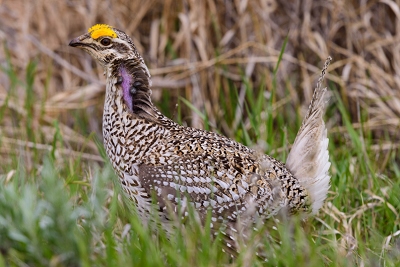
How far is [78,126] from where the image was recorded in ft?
22.9

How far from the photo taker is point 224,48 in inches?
270

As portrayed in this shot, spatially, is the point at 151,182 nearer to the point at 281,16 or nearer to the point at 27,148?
the point at 27,148

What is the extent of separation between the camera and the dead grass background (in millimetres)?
6633

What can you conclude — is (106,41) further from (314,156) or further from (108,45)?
(314,156)

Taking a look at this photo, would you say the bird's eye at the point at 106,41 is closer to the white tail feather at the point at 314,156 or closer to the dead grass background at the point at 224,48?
the white tail feather at the point at 314,156

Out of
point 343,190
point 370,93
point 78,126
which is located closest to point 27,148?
point 78,126

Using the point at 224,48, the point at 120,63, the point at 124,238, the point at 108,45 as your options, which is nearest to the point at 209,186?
the point at 124,238

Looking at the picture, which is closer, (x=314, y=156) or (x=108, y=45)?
(x=314, y=156)

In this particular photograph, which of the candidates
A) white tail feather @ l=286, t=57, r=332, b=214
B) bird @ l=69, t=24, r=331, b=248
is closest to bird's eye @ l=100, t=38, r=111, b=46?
bird @ l=69, t=24, r=331, b=248

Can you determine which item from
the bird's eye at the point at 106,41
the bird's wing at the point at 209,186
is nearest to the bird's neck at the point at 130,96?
the bird's eye at the point at 106,41

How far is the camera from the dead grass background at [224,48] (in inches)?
261

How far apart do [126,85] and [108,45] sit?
0.87 feet

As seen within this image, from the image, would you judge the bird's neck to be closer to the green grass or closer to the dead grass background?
the green grass

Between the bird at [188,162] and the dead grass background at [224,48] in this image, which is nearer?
the bird at [188,162]
